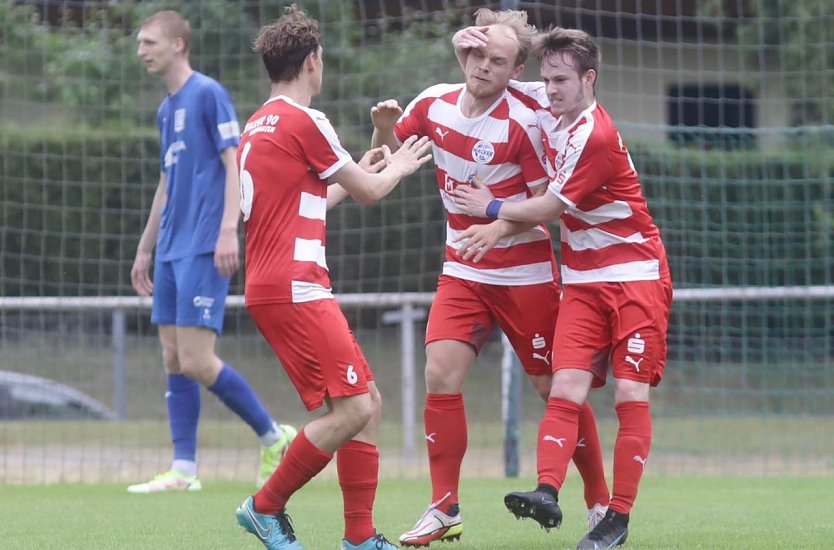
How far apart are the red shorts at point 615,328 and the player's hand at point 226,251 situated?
86.6 inches

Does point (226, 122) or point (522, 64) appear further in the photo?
point (226, 122)

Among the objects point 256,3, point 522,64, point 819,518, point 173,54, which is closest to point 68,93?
point 256,3

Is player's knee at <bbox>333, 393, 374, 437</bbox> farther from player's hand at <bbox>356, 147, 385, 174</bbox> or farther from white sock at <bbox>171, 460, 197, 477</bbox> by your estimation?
white sock at <bbox>171, 460, 197, 477</bbox>

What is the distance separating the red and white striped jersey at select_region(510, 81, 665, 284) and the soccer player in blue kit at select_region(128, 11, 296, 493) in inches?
87.0

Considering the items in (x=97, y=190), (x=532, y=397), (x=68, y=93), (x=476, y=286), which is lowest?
(x=532, y=397)

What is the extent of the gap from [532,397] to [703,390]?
230 cm

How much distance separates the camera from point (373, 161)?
17.4ft

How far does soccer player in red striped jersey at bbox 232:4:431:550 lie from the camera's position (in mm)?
4715

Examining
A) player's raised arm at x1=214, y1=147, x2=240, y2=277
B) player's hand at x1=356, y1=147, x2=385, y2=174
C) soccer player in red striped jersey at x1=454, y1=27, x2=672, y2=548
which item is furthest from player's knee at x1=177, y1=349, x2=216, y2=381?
soccer player in red striped jersey at x1=454, y1=27, x2=672, y2=548

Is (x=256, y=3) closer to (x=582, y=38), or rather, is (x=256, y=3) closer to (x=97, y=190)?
(x=97, y=190)

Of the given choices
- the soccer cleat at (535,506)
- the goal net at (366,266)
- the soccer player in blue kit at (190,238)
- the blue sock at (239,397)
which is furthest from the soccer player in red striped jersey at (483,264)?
the goal net at (366,266)

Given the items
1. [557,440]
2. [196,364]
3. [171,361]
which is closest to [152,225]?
[171,361]

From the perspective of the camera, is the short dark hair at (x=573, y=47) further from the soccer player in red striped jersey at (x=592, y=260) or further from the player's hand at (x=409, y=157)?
the player's hand at (x=409, y=157)

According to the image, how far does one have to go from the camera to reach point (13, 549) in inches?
201
